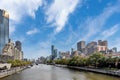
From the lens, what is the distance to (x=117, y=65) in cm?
9069

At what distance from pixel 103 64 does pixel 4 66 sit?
190 feet

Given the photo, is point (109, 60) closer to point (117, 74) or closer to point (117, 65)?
point (117, 65)

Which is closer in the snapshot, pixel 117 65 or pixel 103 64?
pixel 117 65

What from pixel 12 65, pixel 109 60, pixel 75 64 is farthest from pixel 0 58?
pixel 109 60

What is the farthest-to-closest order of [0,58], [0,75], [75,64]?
1. [0,58]
2. [75,64]
3. [0,75]

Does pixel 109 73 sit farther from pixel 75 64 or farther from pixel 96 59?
pixel 75 64

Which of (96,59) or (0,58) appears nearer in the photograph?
(96,59)

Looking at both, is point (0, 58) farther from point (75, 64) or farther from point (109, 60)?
point (109, 60)

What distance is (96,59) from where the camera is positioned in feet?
373

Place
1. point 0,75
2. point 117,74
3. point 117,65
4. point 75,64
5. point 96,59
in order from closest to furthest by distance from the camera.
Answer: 1. point 117,74
2. point 0,75
3. point 117,65
4. point 96,59
5. point 75,64

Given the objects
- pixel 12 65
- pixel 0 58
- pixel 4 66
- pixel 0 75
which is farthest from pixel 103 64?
pixel 0 58

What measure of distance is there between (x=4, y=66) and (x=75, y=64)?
5138 centimetres

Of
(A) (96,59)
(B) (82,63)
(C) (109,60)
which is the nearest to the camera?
(C) (109,60)

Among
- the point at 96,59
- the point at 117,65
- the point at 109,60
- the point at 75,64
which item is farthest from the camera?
the point at 75,64
